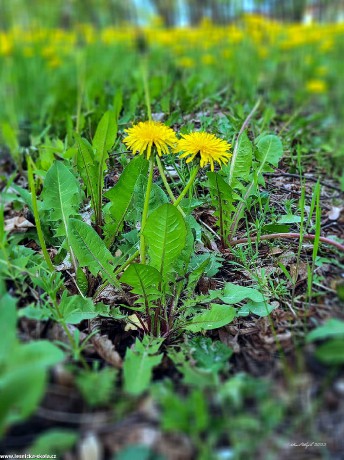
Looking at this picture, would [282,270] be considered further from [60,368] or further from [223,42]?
[223,42]

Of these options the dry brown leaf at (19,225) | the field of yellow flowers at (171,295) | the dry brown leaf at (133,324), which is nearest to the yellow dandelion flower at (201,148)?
the field of yellow flowers at (171,295)

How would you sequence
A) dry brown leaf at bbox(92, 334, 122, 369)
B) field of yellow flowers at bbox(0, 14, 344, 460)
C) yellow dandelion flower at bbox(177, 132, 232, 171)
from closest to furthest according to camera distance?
field of yellow flowers at bbox(0, 14, 344, 460), dry brown leaf at bbox(92, 334, 122, 369), yellow dandelion flower at bbox(177, 132, 232, 171)

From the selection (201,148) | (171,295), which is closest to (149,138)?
(201,148)

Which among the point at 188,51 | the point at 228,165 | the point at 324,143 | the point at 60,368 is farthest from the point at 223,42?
the point at 60,368

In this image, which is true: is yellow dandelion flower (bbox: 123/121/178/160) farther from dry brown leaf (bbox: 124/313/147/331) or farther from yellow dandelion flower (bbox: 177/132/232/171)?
dry brown leaf (bbox: 124/313/147/331)

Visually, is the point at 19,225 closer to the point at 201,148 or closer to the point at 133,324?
the point at 133,324

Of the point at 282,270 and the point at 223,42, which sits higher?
the point at 223,42

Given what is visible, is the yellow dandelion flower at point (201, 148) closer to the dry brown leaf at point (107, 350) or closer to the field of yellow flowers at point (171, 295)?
the field of yellow flowers at point (171, 295)

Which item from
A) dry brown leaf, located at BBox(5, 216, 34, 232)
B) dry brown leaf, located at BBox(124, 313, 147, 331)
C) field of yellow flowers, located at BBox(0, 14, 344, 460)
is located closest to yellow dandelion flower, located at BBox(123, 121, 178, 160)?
field of yellow flowers, located at BBox(0, 14, 344, 460)

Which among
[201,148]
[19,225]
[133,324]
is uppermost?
[201,148]
